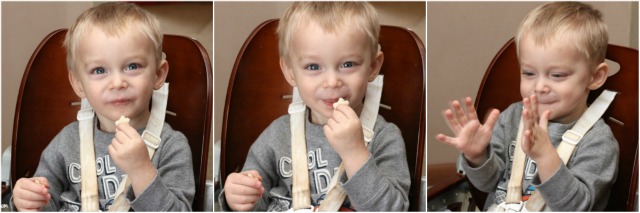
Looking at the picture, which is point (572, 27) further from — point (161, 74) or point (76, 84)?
point (76, 84)

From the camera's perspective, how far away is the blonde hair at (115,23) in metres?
1.23

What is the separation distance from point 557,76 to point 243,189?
494 mm

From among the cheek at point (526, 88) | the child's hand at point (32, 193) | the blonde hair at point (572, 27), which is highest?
the blonde hair at point (572, 27)

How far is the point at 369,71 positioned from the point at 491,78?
0.76ft

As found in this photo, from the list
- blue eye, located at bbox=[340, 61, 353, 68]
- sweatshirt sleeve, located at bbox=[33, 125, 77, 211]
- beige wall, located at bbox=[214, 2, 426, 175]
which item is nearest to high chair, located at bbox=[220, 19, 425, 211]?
beige wall, located at bbox=[214, 2, 426, 175]

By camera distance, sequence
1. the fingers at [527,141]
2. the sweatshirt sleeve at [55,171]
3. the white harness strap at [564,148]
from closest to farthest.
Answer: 1. the fingers at [527,141]
2. the white harness strap at [564,148]
3. the sweatshirt sleeve at [55,171]

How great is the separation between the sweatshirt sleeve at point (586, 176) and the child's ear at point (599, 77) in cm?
6

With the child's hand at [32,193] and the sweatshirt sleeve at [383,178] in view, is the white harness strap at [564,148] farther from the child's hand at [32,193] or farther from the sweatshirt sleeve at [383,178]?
the child's hand at [32,193]

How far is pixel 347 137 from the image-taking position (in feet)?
3.80

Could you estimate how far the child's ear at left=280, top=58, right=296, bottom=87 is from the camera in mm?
1282

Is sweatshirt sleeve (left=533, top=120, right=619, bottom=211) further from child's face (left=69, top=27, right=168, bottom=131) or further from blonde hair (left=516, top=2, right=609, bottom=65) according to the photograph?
child's face (left=69, top=27, right=168, bottom=131)

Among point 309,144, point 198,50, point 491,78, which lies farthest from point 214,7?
point 491,78

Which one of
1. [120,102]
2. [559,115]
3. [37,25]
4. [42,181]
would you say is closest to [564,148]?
[559,115]

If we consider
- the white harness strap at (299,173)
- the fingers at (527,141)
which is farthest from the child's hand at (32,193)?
the fingers at (527,141)
